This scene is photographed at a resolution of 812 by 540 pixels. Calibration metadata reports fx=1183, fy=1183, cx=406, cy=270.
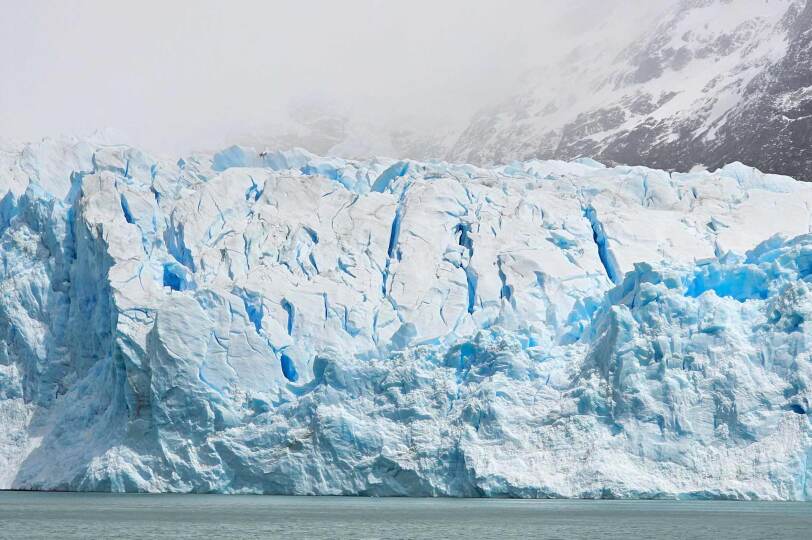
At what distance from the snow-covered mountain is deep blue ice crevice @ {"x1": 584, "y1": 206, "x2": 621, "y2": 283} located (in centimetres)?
1530

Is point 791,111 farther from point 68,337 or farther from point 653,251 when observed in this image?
point 68,337


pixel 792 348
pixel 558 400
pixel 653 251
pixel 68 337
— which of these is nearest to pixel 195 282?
pixel 68 337

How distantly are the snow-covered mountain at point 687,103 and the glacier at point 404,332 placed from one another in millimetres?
A: 11398

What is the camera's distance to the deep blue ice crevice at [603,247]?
3516cm

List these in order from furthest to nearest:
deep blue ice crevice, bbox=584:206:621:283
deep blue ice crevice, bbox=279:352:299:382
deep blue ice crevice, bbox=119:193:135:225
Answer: deep blue ice crevice, bbox=119:193:135:225 < deep blue ice crevice, bbox=584:206:621:283 < deep blue ice crevice, bbox=279:352:299:382

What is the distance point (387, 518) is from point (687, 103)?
39.8 metres

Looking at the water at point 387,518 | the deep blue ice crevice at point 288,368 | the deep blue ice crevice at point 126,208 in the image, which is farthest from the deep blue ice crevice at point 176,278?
the water at point 387,518

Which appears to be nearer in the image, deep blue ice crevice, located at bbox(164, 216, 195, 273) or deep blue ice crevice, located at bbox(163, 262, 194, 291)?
deep blue ice crevice, located at bbox(163, 262, 194, 291)

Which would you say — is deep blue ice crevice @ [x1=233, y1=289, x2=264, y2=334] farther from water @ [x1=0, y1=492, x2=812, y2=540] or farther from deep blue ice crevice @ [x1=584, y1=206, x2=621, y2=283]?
deep blue ice crevice @ [x1=584, y1=206, x2=621, y2=283]

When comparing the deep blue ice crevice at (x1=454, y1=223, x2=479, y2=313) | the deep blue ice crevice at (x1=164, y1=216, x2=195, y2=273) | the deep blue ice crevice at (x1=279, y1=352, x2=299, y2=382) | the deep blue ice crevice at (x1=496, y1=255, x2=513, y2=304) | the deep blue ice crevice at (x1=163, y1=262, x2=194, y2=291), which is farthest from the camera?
the deep blue ice crevice at (x1=164, y1=216, x2=195, y2=273)

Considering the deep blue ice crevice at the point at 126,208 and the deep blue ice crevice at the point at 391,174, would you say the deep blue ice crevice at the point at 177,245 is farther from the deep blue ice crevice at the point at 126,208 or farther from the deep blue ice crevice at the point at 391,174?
the deep blue ice crevice at the point at 391,174

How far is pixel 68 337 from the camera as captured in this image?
3541 cm

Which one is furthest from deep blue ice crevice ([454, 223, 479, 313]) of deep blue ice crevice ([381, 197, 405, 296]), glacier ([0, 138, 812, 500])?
deep blue ice crevice ([381, 197, 405, 296])

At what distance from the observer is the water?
71.6 feet
